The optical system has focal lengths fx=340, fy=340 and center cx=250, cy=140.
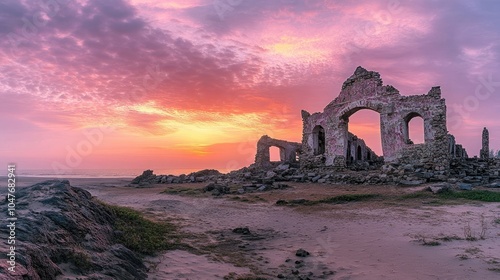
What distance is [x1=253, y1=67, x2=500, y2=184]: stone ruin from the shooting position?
61.0 feet

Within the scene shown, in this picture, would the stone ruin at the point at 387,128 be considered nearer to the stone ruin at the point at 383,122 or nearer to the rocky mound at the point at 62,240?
the stone ruin at the point at 383,122

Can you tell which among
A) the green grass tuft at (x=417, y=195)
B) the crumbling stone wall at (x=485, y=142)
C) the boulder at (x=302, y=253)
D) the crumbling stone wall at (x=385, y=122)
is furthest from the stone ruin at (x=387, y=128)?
the boulder at (x=302, y=253)

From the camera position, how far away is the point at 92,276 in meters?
4.14

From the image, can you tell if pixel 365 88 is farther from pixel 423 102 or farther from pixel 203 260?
pixel 203 260

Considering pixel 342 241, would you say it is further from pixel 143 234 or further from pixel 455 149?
pixel 455 149

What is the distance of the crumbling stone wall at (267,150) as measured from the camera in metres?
30.7

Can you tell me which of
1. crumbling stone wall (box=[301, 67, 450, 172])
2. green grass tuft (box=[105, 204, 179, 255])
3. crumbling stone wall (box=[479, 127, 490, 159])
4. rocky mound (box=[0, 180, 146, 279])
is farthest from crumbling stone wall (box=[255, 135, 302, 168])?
rocky mound (box=[0, 180, 146, 279])

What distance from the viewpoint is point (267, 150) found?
31172 millimetres

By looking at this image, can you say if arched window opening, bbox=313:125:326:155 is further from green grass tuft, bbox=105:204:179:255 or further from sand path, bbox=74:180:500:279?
green grass tuft, bbox=105:204:179:255

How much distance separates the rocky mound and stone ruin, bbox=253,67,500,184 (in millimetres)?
15462

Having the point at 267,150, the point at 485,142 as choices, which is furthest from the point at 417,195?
the point at 485,142

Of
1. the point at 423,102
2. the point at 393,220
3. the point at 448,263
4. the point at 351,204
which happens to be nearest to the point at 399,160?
the point at 423,102

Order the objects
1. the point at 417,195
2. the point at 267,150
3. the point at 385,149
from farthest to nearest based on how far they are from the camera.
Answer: the point at 267,150, the point at 385,149, the point at 417,195

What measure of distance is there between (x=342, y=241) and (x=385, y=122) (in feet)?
48.5
